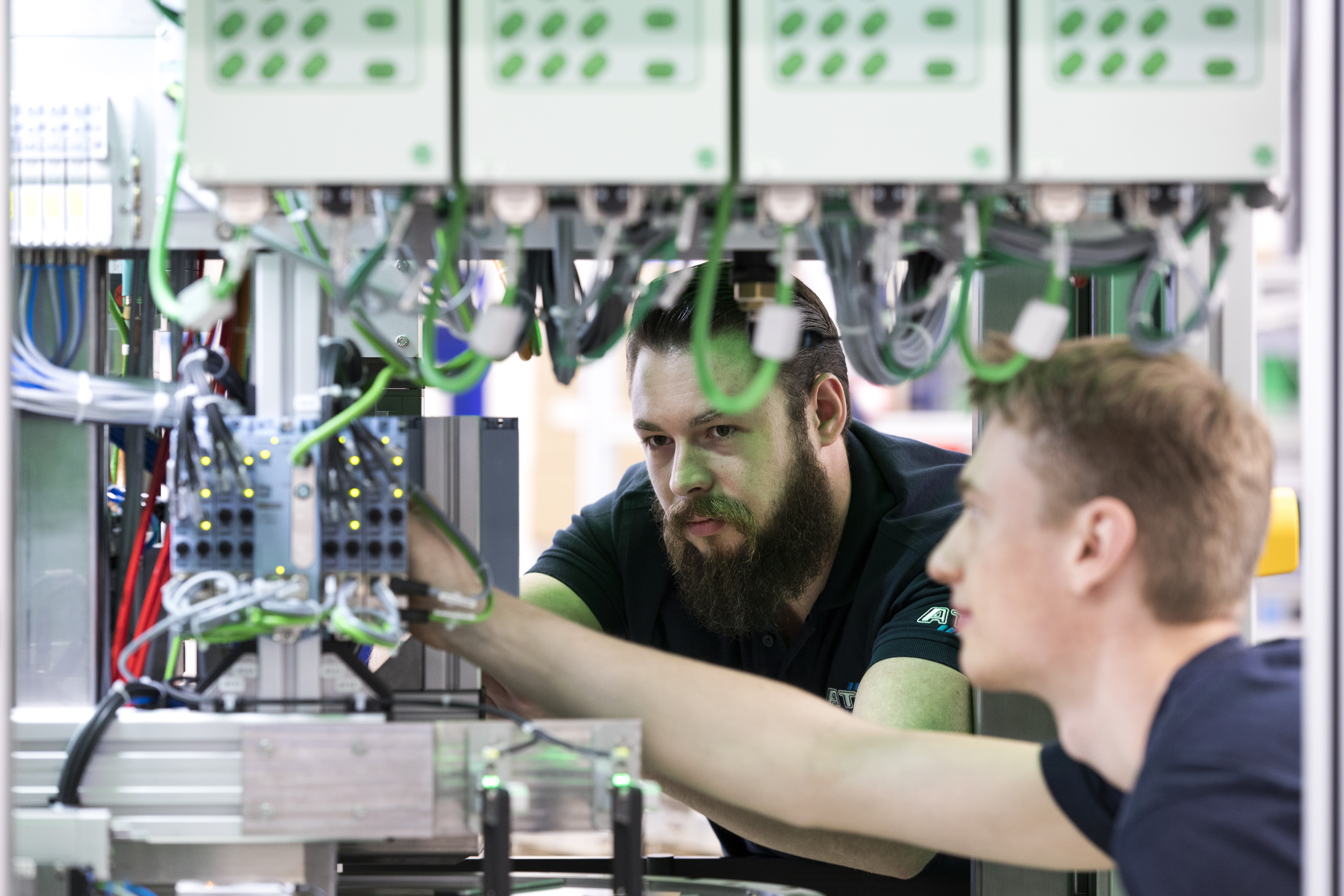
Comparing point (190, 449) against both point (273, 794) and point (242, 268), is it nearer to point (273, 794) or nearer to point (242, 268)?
point (242, 268)

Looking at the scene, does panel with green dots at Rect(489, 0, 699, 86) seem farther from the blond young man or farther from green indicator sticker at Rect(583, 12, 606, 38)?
the blond young man

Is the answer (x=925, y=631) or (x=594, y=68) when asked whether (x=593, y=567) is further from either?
(x=594, y=68)

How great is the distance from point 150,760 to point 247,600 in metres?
0.20

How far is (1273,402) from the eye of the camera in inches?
181

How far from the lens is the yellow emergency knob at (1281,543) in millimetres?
1474

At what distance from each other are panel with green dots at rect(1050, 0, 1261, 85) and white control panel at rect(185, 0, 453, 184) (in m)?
0.55

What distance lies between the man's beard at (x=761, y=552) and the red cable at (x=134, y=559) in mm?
980

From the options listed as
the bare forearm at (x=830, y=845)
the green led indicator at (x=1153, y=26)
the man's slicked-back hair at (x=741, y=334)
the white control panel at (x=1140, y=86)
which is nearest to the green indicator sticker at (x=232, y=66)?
the white control panel at (x=1140, y=86)

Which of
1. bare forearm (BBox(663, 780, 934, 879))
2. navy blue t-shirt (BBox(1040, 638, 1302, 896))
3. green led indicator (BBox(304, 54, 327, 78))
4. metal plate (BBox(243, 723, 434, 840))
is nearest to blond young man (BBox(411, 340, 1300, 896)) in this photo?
navy blue t-shirt (BBox(1040, 638, 1302, 896))

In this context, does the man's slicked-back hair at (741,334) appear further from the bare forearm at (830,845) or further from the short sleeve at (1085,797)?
the short sleeve at (1085,797)

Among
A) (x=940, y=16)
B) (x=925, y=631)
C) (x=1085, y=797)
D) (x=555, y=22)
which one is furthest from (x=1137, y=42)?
(x=925, y=631)

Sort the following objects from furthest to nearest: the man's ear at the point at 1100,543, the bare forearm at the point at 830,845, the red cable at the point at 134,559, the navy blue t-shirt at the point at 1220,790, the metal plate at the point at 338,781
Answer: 1. the bare forearm at the point at 830,845
2. the red cable at the point at 134,559
3. the metal plate at the point at 338,781
4. the man's ear at the point at 1100,543
5. the navy blue t-shirt at the point at 1220,790

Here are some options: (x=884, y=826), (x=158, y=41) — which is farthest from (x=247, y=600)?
(x=884, y=826)

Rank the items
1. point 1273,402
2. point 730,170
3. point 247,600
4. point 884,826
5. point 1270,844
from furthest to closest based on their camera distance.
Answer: point 1273,402 → point 884,826 → point 247,600 → point 730,170 → point 1270,844
